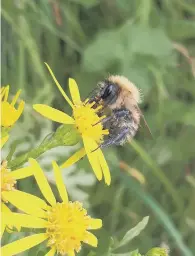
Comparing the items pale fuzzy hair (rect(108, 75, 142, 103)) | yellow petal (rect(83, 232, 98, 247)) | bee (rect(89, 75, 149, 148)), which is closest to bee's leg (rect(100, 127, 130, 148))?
bee (rect(89, 75, 149, 148))

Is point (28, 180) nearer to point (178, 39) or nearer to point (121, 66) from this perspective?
point (121, 66)

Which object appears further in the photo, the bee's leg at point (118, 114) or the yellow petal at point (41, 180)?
the bee's leg at point (118, 114)

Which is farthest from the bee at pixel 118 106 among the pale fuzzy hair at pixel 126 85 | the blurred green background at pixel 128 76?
the blurred green background at pixel 128 76

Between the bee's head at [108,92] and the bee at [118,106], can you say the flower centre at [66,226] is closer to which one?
the bee at [118,106]

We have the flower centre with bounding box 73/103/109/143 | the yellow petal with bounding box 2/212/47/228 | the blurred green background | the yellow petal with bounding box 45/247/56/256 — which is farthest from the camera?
the blurred green background

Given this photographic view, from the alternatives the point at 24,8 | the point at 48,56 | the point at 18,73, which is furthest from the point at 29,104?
the point at 48,56

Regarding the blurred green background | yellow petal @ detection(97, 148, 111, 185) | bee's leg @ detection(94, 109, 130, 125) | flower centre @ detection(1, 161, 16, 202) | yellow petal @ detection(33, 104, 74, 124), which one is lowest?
flower centre @ detection(1, 161, 16, 202)

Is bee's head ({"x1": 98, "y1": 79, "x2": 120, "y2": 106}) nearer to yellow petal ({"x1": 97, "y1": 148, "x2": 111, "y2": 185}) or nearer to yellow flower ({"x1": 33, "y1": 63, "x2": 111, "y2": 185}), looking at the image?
yellow flower ({"x1": 33, "y1": 63, "x2": 111, "y2": 185})
